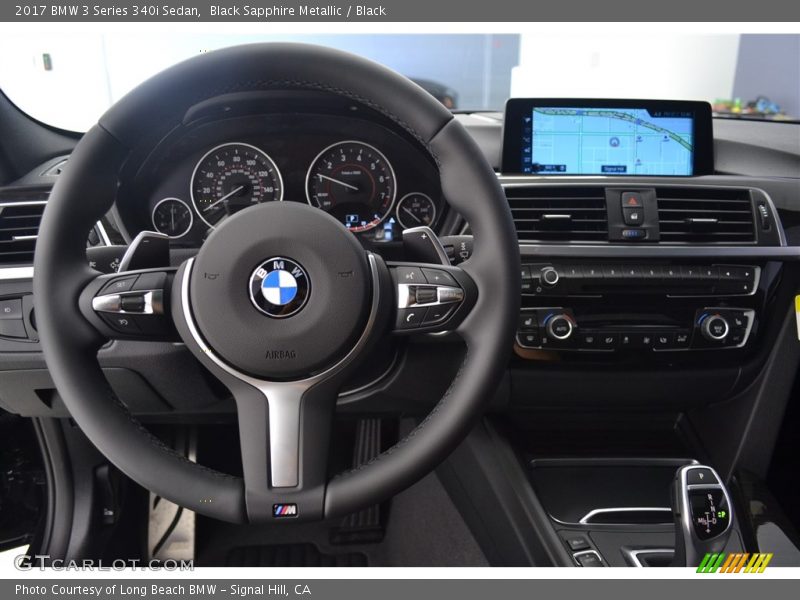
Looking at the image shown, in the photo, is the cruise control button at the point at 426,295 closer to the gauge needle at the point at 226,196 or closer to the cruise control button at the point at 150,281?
the cruise control button at the point at 150,281

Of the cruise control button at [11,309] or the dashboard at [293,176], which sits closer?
the cruise control button at [11,309]

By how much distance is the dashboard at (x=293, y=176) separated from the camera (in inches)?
55.0

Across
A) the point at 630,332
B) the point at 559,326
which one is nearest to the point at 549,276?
the point at 559,326

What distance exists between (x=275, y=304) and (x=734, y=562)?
1.02 meters

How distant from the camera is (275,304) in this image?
86cm

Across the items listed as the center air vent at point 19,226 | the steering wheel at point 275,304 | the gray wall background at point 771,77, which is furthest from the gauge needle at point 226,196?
the gray wall background at point 771,77

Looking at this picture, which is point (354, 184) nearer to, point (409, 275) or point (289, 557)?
point (409, 275)

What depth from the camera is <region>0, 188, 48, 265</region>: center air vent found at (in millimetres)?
1281

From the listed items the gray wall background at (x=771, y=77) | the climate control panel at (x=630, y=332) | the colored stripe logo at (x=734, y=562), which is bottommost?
the colored stripe logo at (x=734, y=562)

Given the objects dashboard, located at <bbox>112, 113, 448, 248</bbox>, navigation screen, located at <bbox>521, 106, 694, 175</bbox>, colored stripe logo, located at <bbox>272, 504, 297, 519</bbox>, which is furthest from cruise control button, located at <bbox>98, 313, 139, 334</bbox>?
navigation screen, located at <bbox>521, 106, 694, 175</bbox>

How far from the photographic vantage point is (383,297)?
895 millimetres

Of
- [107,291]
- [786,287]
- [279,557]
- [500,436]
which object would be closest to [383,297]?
[107,291]

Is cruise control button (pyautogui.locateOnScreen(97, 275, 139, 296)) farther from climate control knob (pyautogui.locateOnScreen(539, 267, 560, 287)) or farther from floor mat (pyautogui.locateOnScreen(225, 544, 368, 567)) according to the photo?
floor mat (pyautogui.locateOnScreen(225, 544, 368, 567))

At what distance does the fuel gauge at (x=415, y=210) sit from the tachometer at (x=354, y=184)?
27mm
